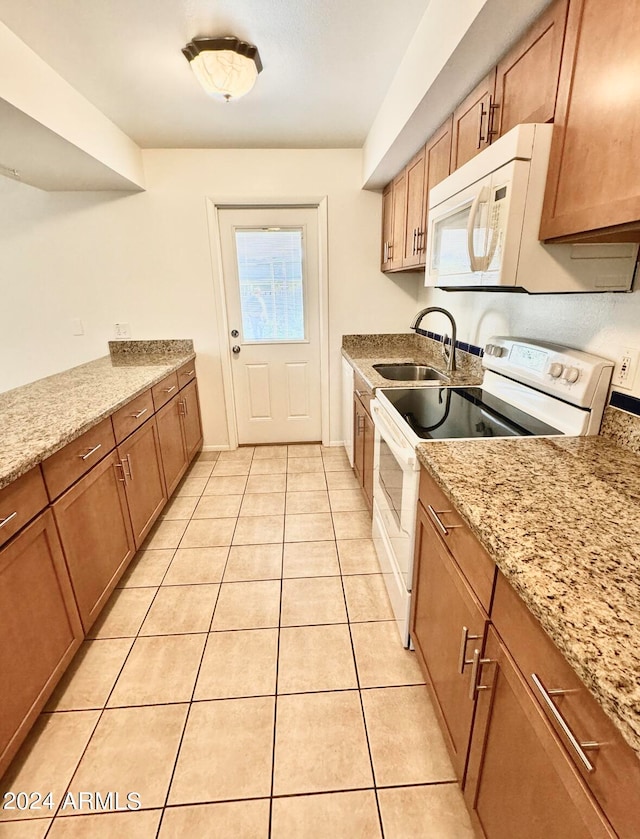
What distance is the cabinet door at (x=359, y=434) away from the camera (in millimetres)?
2553

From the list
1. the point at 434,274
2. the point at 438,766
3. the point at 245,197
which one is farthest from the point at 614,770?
the point at 245,197

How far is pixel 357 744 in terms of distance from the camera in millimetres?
1307

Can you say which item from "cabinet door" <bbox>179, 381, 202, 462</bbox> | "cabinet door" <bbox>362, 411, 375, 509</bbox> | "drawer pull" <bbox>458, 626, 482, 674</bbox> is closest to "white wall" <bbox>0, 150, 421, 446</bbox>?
"cabinet door" <bbox>179, 381, 202, 462</bbox>

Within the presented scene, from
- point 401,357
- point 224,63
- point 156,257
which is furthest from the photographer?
point 156,257

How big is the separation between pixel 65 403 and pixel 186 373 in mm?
1367

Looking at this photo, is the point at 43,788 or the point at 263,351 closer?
the point at 43,788

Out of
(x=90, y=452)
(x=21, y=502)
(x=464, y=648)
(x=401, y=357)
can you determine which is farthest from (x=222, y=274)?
(x=464, y=648)

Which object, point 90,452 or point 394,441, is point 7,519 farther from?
point 394,441

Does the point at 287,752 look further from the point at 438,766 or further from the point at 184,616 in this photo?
the point at 184,616

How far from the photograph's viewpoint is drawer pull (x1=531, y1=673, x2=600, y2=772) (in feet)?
1.89

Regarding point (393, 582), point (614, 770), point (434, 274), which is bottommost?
point (393, 582)

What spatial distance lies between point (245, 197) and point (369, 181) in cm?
93

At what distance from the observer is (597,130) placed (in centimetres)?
95

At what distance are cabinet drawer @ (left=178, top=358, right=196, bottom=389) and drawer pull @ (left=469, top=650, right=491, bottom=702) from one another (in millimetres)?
2592
